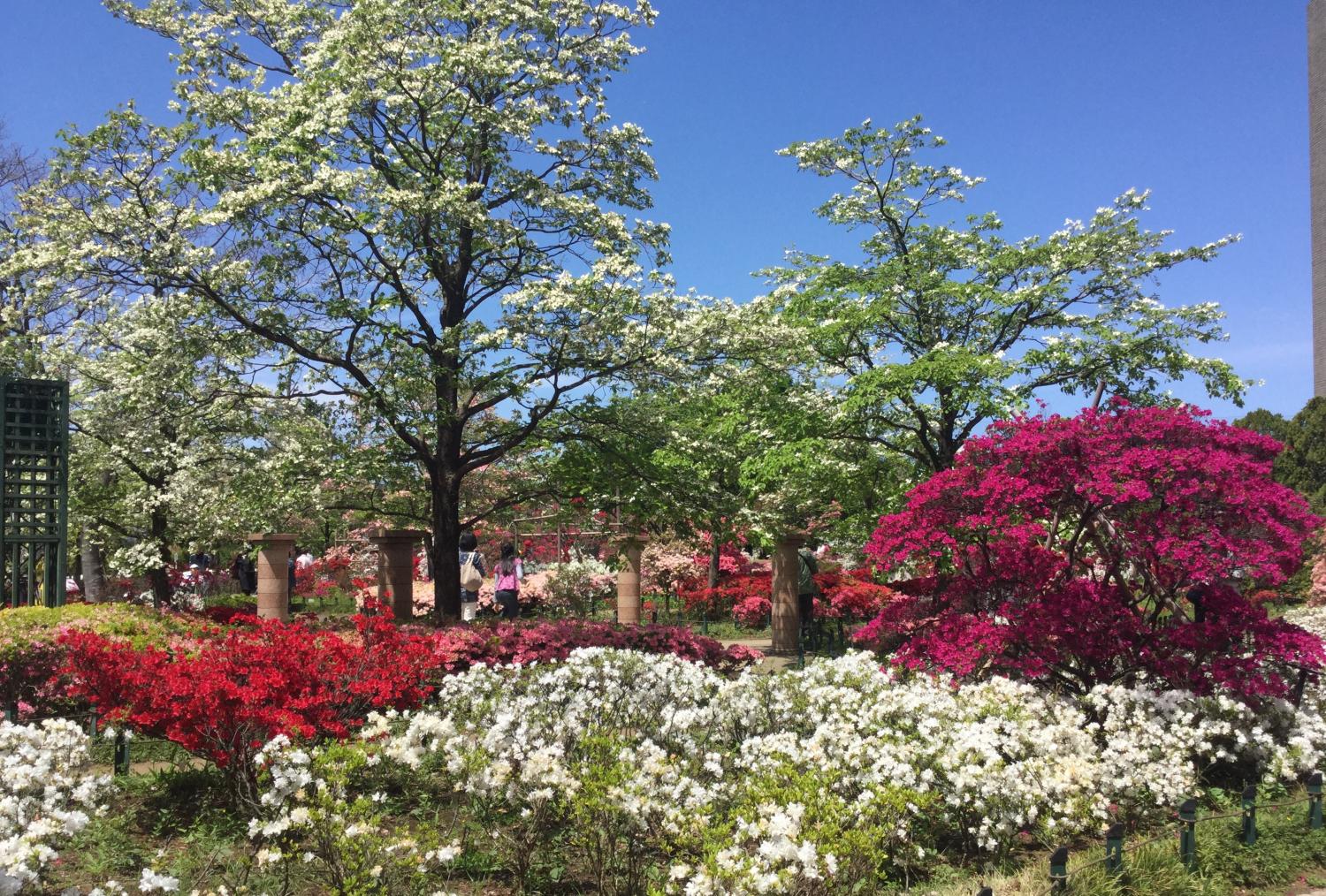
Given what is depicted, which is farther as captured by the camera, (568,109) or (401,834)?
(568,109)

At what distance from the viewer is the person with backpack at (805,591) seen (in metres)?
16.1

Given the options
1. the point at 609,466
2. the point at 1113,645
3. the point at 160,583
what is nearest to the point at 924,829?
the point at 1113,645

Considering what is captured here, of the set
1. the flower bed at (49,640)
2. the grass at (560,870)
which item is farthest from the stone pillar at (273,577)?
the grass at (560,870)

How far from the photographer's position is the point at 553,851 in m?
5.80

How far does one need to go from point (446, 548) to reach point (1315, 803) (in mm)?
9742

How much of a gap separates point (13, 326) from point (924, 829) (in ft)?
55.1

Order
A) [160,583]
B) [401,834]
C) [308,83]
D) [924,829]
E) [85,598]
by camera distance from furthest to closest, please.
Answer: [85,598], [160,583], [308,83], [924,829], [401,834]

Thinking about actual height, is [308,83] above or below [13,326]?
above

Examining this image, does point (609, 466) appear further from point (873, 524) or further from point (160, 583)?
point (160, 583)

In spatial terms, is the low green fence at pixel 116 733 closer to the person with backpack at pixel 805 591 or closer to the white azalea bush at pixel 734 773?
the white azalea bush at pixel 734 773

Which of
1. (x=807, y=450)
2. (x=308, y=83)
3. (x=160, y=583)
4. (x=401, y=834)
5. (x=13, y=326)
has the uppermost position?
(x=308, y=83)

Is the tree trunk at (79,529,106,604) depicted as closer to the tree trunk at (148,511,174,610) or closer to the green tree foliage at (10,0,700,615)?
the tree trunk at (148,511,174,610)

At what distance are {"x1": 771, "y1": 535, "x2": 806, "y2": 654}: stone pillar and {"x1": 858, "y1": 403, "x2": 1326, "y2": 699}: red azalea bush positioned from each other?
274 inches

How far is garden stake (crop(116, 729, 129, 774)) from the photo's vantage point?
286 inches
